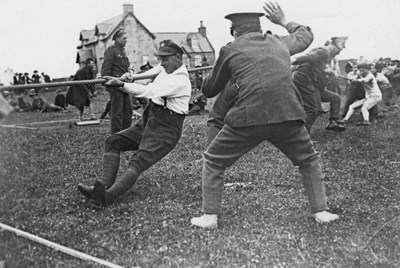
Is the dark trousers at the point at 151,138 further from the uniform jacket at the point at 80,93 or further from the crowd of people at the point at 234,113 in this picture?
the uniform jacket at the point at 80,93

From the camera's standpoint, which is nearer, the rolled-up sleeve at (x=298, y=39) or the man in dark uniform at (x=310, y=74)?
the rolled-up sleeve at (x=298, y=39)

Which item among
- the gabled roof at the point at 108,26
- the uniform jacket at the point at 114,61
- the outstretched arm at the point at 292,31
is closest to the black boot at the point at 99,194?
the outstretched arm at the point at 292,31

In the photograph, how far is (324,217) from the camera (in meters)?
4.54

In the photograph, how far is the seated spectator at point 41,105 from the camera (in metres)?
21.6

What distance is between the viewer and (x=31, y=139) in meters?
10.5

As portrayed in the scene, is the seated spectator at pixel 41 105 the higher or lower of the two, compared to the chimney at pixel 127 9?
lower

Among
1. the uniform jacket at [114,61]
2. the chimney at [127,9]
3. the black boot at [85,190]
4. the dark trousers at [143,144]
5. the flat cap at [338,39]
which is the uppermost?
the chimney at [127,9]

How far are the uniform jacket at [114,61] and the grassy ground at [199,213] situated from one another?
2.01 m

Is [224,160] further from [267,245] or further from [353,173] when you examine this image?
[353,173]

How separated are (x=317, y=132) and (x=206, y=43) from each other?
44437 millimetres

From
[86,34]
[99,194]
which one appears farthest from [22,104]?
[86,34]

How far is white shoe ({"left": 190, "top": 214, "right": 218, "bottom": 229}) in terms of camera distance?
4477mm

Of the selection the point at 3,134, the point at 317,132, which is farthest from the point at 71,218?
the point at 3,134

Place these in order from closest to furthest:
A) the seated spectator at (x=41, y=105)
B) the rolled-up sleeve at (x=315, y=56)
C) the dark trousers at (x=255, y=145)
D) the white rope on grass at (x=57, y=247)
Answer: the white rope on grass at (x=57, y=247) → the dark trousers at (x=255, y=145) → the rolled-up sleeve at (x=315, y=56) → the seated spectator at (x=41, y=105)
